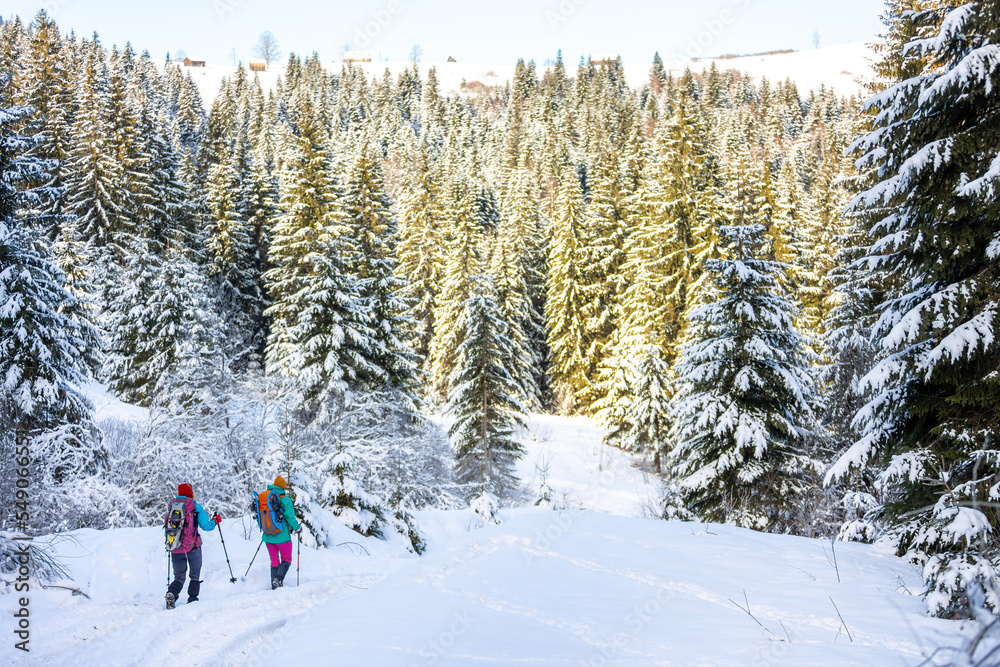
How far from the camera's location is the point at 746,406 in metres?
13.8

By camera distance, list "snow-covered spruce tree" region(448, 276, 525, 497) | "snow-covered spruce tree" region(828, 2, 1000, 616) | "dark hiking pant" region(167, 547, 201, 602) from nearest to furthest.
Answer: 1. "snow-covered spruce tree" region(828, 2, 1000, 616)
2. "dark hiking pant" region(167, 547, 201, 602)
3. "snow-covered spruce tree" region(448, 276, 525, 497)

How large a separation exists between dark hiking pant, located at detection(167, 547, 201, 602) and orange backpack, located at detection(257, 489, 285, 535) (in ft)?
3.07

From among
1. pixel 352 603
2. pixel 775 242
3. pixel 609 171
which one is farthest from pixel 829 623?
pixel 609 171

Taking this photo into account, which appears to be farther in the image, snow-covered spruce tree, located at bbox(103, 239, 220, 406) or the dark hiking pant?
snow-covered spruce tree, located at bbox(103, 239, 220, 406)

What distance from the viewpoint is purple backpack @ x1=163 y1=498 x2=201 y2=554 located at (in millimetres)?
7871

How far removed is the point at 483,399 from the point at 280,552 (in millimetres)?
13660

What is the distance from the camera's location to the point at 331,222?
2597 cm

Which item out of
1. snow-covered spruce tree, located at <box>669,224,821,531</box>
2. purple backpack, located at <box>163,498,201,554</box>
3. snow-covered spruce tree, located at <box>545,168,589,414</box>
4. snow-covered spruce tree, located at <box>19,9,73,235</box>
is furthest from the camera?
snow-covered spruce tree, located at <box>545,168,589,414</box>

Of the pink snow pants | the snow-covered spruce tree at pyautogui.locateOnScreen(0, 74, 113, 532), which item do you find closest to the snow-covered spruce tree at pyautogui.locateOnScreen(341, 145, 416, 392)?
the snow-covered spruce tree at pyautogui.locateOnScreen(0, 74, 113, 532)

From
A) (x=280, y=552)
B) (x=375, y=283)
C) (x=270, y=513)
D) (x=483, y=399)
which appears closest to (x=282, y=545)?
(x=280, y=552)

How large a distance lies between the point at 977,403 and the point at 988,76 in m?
4.12

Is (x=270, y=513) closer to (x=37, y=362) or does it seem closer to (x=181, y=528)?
(x=181, y=528)

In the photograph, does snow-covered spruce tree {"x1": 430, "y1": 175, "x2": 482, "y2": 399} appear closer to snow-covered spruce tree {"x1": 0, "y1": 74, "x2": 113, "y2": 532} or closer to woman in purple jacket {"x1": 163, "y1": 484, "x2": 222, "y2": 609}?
snow-covered spruce tree {"x1": 0, "y1": 74, "x2": 113, "y2": 532}

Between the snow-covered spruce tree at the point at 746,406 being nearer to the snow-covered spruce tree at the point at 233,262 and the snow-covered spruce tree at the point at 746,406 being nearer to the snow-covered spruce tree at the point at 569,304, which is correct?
the snow-covered spruce tree at the point at 569,304
